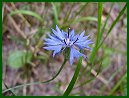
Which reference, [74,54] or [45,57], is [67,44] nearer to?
[74,54]

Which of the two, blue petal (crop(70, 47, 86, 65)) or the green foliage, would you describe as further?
the green foliage

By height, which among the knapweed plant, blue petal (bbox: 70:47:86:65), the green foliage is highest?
the knapweed plant

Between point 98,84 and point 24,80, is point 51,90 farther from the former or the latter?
point 98,84

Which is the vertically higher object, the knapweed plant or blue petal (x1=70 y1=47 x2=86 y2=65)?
the knapweed plant

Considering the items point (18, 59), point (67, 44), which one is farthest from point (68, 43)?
point (18, 59)

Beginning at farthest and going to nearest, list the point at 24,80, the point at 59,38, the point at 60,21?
the point at 60,21
the point at 24,80
the point at 59,38

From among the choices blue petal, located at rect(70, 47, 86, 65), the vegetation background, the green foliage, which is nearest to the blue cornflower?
blue petal, located at rect(70, 47, 86, 65)

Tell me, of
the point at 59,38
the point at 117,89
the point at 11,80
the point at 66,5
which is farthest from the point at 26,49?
the point at 59,38

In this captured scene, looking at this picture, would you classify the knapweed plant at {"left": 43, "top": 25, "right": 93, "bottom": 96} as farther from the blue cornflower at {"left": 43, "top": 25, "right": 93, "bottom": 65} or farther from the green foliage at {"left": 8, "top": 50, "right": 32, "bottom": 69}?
the green foliage at {"left": 8, "top": 50, "right": 32, "bottom": 69}

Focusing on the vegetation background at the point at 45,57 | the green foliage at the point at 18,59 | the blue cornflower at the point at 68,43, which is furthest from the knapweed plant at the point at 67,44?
the green foliage at the point at 18,59
